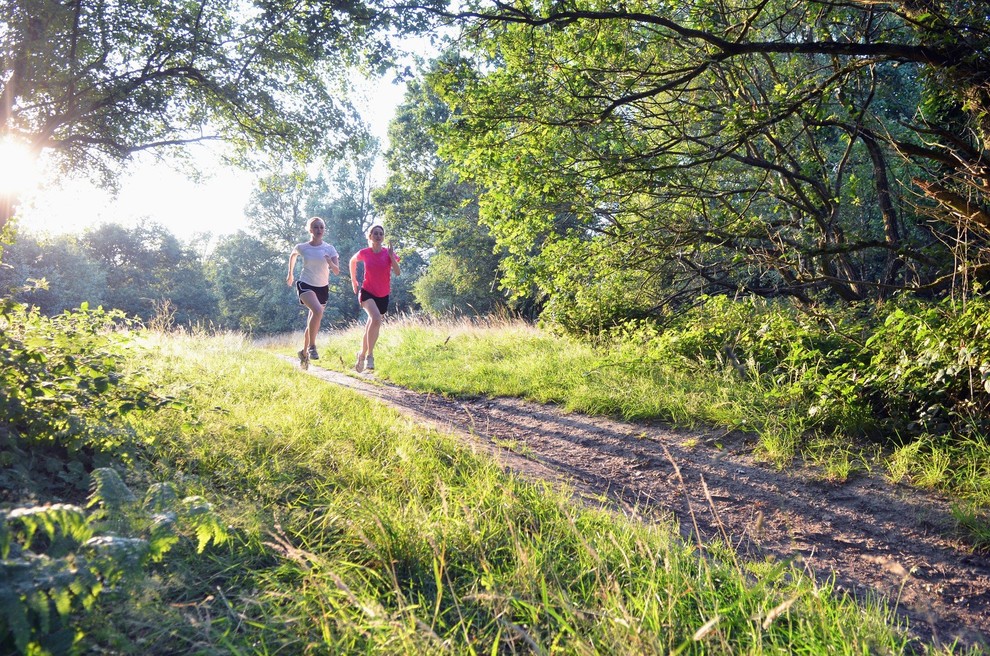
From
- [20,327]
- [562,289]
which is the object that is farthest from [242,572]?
[562,289]

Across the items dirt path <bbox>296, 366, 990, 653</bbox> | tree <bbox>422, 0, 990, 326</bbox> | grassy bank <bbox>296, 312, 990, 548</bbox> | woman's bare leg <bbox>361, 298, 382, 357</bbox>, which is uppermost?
tree <bbox>422, 0, 990, 326</bbox>

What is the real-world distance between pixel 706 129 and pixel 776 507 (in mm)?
4750

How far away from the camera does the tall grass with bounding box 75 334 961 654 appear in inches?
79.0

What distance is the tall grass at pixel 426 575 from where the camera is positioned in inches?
79.0

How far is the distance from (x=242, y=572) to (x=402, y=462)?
1425mm

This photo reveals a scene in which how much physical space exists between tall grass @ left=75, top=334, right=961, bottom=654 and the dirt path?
29cm

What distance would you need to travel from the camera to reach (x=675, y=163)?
6.93 m

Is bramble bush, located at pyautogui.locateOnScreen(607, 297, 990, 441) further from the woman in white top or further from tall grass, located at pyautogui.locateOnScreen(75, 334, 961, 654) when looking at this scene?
the woman in white top

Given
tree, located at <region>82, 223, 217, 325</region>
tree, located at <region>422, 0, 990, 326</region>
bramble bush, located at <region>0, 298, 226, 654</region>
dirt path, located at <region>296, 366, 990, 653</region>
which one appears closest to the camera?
bramble bush, located at <region>0, 298, 226, 654</region>

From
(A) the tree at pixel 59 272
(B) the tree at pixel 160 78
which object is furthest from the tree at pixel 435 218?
(A) the tree at pixel 59 272

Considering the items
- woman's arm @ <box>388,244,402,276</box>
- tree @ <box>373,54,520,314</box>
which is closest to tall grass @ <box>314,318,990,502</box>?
woman's arm @ <box>388,244,402,276</box>

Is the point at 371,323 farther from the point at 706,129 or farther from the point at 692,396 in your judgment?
the point at 706,129

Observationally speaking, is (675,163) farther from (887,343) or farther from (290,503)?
(290,503)

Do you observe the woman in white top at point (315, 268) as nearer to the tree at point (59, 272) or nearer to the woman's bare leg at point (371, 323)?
the woman's bare leg at point (371, 323)
